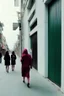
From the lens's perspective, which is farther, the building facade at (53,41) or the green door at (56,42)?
the green door at (56,42)

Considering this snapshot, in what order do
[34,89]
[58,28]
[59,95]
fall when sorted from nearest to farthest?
[59,95], [34,89], [58,28]

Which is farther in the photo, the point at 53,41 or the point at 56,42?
the point at 53,41

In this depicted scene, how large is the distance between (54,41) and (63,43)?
241 cm

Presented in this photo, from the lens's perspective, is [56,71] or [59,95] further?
[56,71]

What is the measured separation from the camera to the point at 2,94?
9.11 metres

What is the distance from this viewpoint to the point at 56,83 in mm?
11312

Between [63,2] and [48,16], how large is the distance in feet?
14.8

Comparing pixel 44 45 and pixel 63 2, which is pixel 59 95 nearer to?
pixel 63 2

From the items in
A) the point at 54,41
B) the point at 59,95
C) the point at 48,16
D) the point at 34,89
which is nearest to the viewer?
the point at 59,95

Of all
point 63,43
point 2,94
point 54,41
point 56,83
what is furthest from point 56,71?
point 2,94

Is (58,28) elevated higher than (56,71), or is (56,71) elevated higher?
(58,28)

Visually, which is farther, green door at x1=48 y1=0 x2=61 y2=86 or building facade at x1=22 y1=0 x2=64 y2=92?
green door at x1=48 y1=0 x2=61 y2=86

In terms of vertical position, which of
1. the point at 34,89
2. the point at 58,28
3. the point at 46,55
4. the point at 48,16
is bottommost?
the point at 34,89

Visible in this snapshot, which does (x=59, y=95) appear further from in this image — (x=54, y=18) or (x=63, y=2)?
(x=54, y=18)
